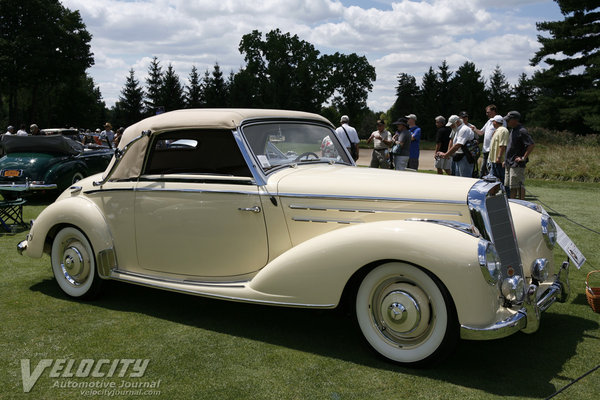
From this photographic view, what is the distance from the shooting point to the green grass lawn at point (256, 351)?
3.30 metres

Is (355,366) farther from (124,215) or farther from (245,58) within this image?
(245,58)

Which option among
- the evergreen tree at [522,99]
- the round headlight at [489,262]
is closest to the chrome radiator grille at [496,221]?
the round headlight at [489,262]

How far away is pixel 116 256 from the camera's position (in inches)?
193

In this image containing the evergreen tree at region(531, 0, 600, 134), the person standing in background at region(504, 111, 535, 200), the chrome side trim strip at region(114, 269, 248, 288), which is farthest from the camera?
the evergreen tree at region(531, 0, 600, 134)

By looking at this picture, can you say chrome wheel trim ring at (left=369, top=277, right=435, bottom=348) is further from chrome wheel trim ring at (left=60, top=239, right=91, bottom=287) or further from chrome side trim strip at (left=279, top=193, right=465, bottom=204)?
chrome wheel trim ring at (left=60, top=239, right=91, bottom=287)

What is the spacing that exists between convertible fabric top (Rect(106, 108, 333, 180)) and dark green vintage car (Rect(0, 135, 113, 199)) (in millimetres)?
6726

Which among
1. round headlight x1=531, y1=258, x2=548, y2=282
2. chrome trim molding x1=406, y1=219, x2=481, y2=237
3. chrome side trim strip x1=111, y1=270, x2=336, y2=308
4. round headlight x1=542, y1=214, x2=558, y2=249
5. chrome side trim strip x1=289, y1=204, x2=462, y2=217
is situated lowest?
chrome side trim strip x1=111, y1=270, x2=336, y2=308

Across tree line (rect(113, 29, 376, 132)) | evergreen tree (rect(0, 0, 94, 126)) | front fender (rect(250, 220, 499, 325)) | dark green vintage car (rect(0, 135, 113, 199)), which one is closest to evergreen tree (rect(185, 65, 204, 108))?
tree line (rect(113, 29, 376, 132))

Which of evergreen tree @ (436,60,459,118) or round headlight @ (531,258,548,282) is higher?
evergreen tree @ (436,60,459,118)

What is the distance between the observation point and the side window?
14.7 ft

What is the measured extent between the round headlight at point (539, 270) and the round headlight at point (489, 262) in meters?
0.95

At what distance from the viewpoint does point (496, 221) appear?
3754 millimetres

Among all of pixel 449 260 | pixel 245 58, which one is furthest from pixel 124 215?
pixel 245 58

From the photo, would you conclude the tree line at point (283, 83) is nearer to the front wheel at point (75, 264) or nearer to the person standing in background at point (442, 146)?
the person standing in background at point (442, 146)
